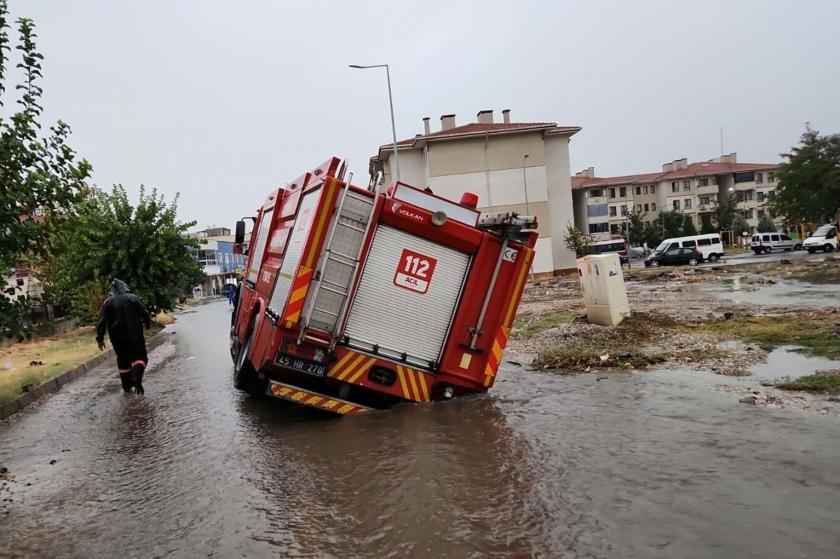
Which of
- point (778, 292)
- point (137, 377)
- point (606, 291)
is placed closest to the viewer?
point (137, 377)

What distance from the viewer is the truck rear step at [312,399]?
19.6ft

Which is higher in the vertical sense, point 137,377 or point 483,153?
point 483,153

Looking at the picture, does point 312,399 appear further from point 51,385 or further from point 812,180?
point 812,180

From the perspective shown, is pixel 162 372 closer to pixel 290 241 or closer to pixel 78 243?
pixel 290 241

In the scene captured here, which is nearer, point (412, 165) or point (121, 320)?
point (121, 320)

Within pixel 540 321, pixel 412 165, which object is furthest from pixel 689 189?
pixel 540 321

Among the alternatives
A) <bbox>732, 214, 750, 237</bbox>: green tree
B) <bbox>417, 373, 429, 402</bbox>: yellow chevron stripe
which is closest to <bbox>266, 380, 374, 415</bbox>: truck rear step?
<bbox>417, 373, 429, 402</bbox>: yellow chevron stripe

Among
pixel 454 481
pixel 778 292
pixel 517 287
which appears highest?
pixel 517 287

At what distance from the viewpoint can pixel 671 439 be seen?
16.4ft

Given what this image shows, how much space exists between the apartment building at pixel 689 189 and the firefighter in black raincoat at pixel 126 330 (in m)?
70.5

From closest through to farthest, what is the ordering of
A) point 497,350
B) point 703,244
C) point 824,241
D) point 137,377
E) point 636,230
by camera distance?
point 497,350
point 137,377
point 824,241
point 703,244
point 636,230

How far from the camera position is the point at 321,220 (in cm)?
583

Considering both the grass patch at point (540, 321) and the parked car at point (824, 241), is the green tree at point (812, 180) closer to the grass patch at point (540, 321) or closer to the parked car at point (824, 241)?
the parked car at point (824, 241)

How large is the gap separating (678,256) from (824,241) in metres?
8.27
